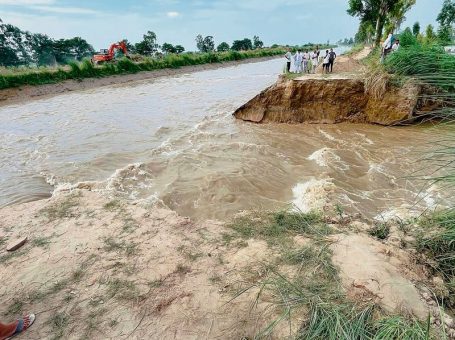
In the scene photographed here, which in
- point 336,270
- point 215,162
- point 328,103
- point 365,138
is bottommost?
point 365,138

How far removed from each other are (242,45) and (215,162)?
80223 millimetres

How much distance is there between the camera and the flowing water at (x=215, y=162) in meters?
4.86

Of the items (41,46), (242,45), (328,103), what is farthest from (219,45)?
(328,103)

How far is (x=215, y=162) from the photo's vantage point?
21.5 ft

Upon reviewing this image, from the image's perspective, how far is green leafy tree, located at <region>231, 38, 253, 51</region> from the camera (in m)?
77.3

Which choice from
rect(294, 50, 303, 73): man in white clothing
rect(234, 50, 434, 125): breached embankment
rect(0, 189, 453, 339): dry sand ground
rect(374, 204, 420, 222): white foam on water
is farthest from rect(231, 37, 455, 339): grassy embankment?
rect(294, 50, 303, 73): man in white clothing

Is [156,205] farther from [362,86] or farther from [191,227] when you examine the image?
[362,86]

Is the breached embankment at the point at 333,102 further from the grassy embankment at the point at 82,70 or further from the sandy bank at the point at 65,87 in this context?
the grassy embankment at the point at 82,70

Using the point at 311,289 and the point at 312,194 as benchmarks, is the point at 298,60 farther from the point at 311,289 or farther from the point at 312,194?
the point at 311,289

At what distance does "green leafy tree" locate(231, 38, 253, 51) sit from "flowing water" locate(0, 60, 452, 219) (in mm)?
73346

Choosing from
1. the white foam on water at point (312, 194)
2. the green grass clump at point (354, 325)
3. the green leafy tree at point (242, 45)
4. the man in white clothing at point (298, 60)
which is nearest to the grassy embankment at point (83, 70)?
the man in white clothing at point (298, 60)

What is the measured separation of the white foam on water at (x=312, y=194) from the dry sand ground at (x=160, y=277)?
67 centimetres

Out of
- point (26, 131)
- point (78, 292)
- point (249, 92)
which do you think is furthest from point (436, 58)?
point (26, 131)

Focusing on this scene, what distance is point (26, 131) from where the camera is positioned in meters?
9.91
